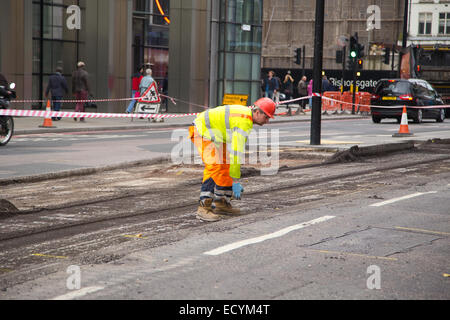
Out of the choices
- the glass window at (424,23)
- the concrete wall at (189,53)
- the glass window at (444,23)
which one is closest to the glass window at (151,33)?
the concrete wall at (189,53)

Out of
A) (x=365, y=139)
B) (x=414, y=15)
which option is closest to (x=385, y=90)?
(x=365, y=139)

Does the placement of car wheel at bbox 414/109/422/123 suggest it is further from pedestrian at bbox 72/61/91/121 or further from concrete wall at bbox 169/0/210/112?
pedestrian at bbox 72/61/91/121

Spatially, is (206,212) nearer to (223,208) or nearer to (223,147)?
(223,208)

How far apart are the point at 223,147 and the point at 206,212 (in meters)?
0.72

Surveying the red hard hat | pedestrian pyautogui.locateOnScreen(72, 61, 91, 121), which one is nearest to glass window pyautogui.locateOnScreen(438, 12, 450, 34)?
pedestrian pyautogui.locateOnScreen(72, 61, 91, 121)

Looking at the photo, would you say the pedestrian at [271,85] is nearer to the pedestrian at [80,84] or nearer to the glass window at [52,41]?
the glass window at [52,41]

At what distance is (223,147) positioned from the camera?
26.8 ft

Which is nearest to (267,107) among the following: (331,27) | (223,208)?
(223,208)

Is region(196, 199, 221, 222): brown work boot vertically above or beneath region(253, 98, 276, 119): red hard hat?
beneath

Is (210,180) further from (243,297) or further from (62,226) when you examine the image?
(243,297)

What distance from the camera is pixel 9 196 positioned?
9.71 m

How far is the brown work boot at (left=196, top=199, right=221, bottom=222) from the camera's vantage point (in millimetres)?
7977

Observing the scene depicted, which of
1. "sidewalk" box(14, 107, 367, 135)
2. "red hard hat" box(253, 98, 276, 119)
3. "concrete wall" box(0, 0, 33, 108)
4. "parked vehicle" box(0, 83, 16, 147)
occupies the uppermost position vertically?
"concrete wall" box(0, 0, 33, 108)

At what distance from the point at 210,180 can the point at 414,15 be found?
66632 millimetres
